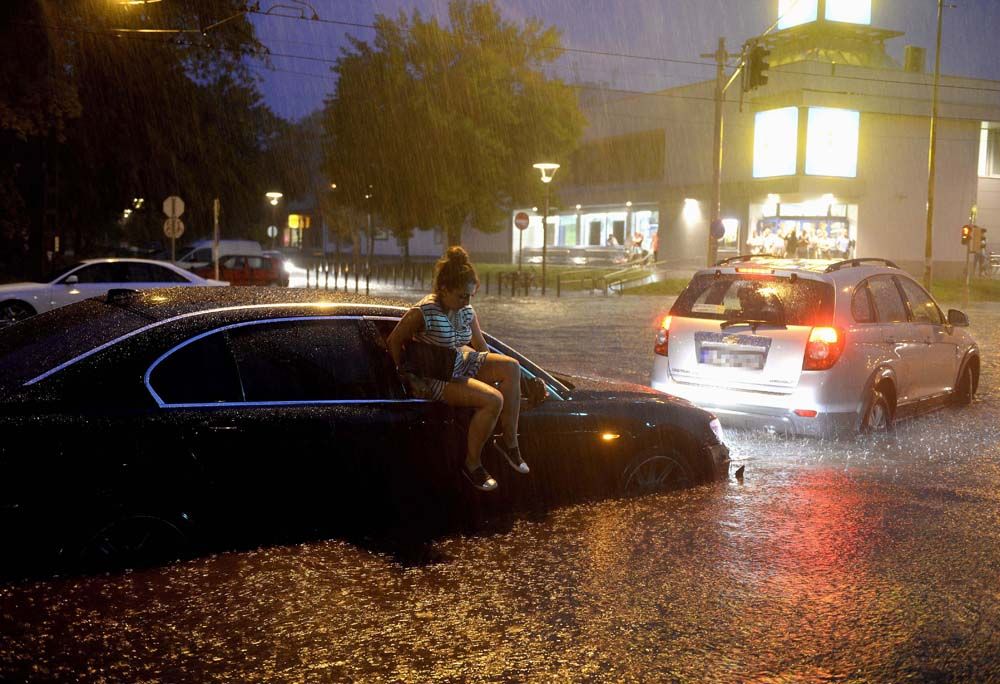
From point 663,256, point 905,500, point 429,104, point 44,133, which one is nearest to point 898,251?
point 663,256

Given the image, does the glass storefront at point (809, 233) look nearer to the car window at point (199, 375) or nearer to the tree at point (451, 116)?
the tree at point (451, 116)

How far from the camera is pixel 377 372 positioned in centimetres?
581

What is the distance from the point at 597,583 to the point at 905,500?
120 inches

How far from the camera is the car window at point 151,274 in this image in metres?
19.7

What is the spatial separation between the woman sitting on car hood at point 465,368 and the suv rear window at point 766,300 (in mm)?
3838

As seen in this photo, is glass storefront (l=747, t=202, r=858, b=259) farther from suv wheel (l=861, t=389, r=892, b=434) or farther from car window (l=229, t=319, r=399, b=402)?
car window (l=229, t=319, r=399, b=402)

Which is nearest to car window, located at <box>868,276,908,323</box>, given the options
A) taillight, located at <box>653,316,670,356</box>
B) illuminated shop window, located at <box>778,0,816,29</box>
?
taillight, located at <box>653,316,670,356</box>

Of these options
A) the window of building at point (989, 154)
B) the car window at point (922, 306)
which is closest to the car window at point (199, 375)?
the car window at point (922, 306)

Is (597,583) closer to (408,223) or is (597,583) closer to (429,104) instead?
(429,104)

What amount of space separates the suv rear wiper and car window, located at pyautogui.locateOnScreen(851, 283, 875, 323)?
68cm

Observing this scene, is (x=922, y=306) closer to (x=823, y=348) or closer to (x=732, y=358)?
(x=823, y=348)

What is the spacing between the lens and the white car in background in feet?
60.8

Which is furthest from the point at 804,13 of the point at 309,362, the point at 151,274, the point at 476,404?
the point at 309,362

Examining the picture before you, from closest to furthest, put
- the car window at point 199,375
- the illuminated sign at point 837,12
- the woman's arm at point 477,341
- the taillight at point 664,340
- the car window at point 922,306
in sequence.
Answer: the car window at point 199,375
the woman's arm at point 477,341
the taillight at point 664,340
the car window at point 922,306
the illuminated sign at point 837,12
